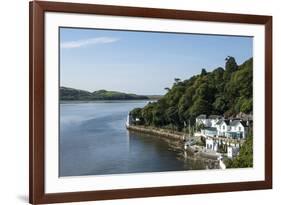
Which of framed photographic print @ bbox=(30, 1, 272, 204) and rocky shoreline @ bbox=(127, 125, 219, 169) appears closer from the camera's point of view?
framed photographic print @ bbox=(30, 1, 272, 204)

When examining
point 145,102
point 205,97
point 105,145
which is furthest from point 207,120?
point 105,145

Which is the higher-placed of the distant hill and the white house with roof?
the distant hill

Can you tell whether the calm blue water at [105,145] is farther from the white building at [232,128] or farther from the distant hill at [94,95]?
the white building at [232,128]

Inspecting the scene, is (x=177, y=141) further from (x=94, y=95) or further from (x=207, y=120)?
(x=94, y=95)

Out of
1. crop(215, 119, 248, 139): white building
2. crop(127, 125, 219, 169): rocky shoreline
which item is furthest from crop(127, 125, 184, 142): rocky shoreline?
crop(215, 119, 248, 139): white building

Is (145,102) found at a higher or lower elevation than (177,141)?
higher

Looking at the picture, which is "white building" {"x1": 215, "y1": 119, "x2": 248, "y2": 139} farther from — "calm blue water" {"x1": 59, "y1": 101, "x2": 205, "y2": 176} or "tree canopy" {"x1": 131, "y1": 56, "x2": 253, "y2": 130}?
"calm blue water" {"x1": 59, "y1": 101, "x2": 205, "y2": 176}

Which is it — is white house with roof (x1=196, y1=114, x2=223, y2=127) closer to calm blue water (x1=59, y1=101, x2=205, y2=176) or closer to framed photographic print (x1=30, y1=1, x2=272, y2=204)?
framed photographic print (x1=30, y1=1, x2=272, y2=204)
